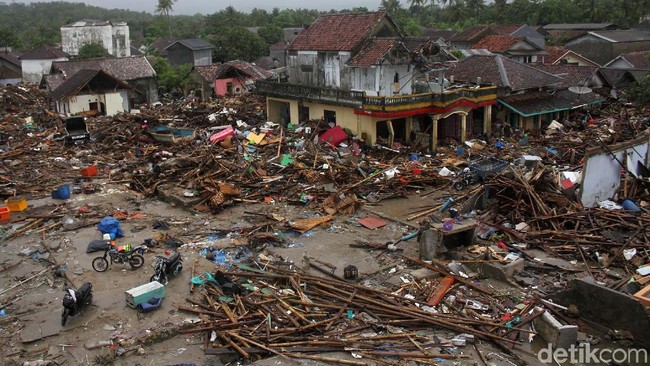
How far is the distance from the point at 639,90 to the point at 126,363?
123 feet

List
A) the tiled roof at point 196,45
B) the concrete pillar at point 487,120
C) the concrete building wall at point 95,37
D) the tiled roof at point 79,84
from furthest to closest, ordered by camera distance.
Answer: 1. the concrete building wall at point 95,37
2. the tiled roof at point 196,45
3. the tiled roof at point 79,84
4. the concrete pillar at point 487,120

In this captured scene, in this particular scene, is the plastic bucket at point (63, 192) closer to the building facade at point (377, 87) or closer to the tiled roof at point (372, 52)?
the building facade at point (377, 87)

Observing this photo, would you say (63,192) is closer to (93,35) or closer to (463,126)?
(463,126)

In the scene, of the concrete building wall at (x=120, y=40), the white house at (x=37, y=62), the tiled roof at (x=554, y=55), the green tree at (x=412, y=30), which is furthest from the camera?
the concrete building wall at (x=120, y=40)

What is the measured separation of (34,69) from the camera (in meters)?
61.6

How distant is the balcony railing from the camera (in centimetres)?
2808

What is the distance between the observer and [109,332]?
1175 cm

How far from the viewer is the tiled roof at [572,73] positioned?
39037 mm

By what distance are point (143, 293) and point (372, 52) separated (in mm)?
20257

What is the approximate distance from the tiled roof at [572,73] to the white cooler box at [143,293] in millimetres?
33109

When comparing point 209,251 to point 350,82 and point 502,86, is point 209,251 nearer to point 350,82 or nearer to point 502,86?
point 350,82

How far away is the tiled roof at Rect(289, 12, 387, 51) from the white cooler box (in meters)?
20.3

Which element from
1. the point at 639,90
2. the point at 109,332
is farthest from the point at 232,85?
the point at 109,332

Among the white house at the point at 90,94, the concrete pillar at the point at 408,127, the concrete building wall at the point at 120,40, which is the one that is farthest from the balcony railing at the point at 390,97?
the concrete building wall at the point at 120,40
